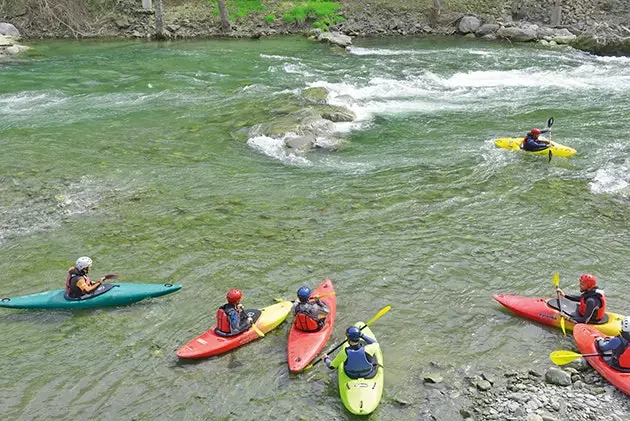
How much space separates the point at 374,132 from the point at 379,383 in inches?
385

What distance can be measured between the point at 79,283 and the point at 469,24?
26230 millimetres

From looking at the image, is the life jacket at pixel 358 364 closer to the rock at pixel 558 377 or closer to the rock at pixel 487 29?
the rock at pixel 558 377

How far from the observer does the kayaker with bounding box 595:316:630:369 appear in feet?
21.5

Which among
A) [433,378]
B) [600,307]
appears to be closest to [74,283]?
[433,378]

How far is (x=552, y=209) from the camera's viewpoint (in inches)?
430

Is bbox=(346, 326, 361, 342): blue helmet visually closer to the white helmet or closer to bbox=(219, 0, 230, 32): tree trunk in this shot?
the white helmet

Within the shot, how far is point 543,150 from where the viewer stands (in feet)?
43.3

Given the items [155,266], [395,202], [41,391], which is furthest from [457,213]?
[41,391]

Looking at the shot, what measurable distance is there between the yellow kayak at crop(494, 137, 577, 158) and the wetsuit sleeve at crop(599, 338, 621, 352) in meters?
7.30

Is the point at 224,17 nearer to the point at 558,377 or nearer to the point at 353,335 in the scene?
the point at 353,335

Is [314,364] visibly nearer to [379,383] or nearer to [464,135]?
[379,383]

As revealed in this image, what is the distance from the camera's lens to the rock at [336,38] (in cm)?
2690

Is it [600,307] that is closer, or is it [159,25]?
[600,307]

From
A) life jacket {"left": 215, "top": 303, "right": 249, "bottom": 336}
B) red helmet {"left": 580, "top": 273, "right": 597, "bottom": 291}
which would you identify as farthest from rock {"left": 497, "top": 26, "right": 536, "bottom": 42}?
life jacket {"left": 215, "top": 303, "right": 249, "bottom": 336}
